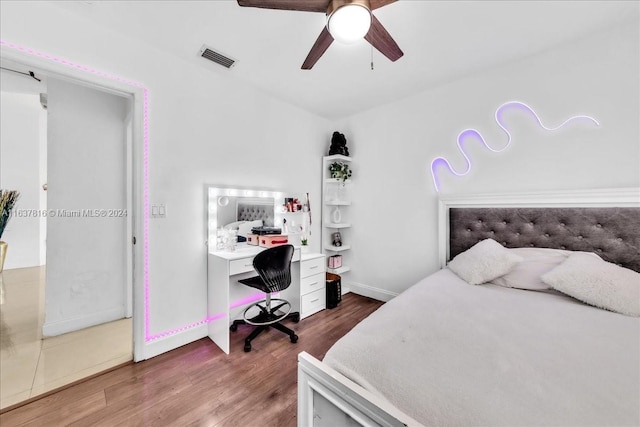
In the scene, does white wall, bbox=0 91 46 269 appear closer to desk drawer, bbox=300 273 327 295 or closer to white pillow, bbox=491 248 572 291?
desk drawer, bbox=300 273 327 295

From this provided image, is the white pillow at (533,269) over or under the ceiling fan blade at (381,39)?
under

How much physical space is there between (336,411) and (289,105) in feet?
10.0

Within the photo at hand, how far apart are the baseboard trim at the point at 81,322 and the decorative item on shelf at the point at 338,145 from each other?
3.12 metres

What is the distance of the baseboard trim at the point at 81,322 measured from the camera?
7.25 feet

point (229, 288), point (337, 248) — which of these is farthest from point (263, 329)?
point (337, 248)

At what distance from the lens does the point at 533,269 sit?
1.82 metres

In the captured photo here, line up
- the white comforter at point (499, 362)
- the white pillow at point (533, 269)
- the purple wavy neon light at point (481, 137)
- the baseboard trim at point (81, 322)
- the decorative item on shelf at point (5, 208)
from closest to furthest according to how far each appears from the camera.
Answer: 1. the white comforter at point (499, 362)
2. the white pillow at point (533, 269)
3. the purple wavy neon light at point (481, 137)
4. the baseboard trim at point (81, 322)
5. the decorative item on shelf at point (5, 208)

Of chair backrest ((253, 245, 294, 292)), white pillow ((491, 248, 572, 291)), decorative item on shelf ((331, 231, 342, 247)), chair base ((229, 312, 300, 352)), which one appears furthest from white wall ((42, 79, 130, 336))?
white pillow ((491, 248, 572, 291))

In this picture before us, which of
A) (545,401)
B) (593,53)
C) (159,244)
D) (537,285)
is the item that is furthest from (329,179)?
(545,401)

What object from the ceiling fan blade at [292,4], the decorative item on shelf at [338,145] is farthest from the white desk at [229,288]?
the ceiling fan blade at [292,4]

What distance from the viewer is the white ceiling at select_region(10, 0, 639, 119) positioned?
1.63 meters

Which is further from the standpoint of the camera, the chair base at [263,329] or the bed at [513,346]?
the chair base at [263,329]

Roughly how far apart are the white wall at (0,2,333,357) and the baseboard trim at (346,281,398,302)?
6.23ft

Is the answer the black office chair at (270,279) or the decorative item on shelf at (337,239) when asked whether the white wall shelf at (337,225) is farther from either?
the black office chair at (270,279)
